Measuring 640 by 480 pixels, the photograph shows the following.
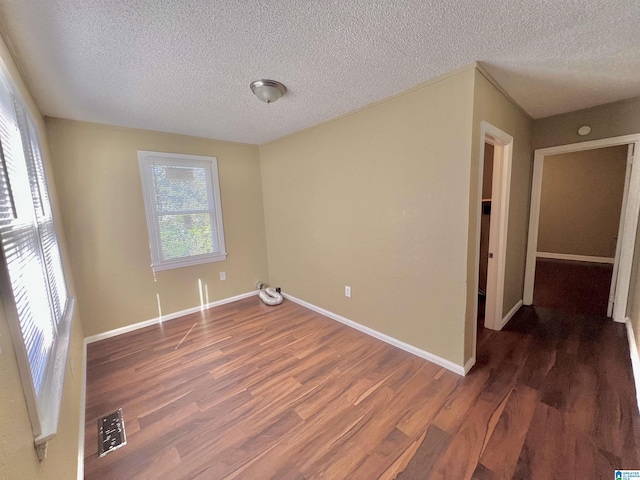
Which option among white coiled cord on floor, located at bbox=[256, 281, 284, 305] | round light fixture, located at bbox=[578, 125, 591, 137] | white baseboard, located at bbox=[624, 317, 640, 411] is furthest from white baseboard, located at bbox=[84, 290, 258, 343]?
round light fixture, located at bbox=[578, 125, 591, 137]

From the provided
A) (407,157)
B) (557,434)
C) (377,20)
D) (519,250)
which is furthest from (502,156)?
(557,434)

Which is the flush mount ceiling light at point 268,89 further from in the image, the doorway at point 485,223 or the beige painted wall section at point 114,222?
the doorway at point 485,223

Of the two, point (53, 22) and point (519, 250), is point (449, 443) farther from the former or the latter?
point (53, 22)

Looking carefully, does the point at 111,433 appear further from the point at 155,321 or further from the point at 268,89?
the point at 268,89

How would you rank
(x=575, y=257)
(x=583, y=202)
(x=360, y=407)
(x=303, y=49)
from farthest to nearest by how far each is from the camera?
(x=575, y=257) < (x=583, y=202) < (x=360, y=407) < (x=303, y=49)

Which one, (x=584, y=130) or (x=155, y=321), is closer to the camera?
(x=584, y=130)

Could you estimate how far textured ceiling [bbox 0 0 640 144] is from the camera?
125cm

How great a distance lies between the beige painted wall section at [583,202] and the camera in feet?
16.1

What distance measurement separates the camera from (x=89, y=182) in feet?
8.89

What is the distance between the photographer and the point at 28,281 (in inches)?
44.6

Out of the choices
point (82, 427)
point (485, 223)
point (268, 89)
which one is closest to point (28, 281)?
point (82, 427)

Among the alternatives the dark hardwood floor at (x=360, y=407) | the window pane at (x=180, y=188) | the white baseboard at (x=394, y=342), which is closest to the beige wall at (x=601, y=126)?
the dark hardwood floor at (x=360, y=407)

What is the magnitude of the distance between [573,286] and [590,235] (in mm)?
2232

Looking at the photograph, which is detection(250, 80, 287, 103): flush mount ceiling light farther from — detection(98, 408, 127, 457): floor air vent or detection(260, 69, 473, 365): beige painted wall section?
detection(98, 408, 127, 457): floor air vent
